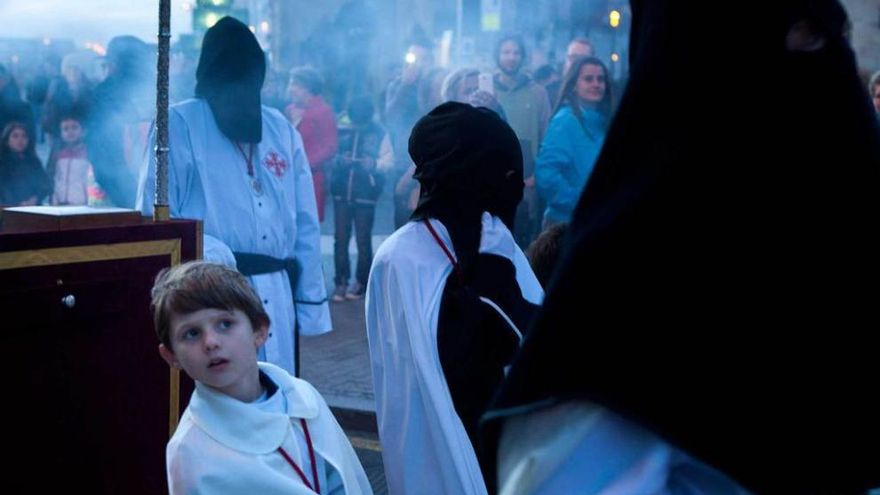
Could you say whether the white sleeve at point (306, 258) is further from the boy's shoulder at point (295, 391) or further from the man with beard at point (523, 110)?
the man with beard at point (523, 110)

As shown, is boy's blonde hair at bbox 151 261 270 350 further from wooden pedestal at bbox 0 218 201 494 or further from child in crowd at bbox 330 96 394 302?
child in crowd at bbox 330 96 394 302

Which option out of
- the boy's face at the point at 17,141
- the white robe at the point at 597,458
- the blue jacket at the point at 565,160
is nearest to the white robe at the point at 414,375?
the white robe at the point at 597,458

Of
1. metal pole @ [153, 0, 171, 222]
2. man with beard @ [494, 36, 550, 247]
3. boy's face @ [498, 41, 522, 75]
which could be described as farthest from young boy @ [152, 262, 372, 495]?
boy's face @ [498, 41, 522, 75]

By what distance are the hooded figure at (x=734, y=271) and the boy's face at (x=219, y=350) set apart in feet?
5.16

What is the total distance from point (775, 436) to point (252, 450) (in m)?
1.64

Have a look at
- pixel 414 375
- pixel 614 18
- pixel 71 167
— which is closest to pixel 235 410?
pixel 414 375

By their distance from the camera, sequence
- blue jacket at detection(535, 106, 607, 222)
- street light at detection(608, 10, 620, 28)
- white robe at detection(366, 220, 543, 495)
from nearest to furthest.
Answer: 1. white robe at detection(366, 220, 543, 495)
2. blue jacket at detection(535, 106, 607, 222)
3. street light at detection(608, 10, 620, 28)

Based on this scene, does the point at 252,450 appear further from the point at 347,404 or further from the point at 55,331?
the point at 347,404

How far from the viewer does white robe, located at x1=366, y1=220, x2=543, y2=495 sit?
3.45m

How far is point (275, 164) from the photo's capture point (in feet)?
16.3

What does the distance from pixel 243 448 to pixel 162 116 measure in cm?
176

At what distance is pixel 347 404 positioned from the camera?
22.2ft

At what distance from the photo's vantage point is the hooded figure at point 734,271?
1.50 metres

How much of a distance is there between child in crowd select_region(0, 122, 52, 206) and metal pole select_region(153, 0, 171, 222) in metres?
5.68
